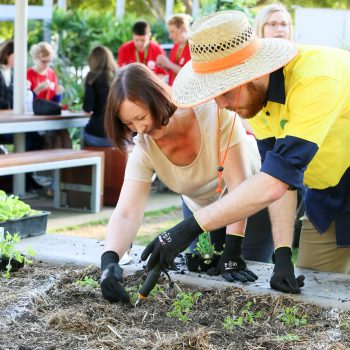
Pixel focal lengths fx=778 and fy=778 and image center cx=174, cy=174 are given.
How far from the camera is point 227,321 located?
285 centimetres

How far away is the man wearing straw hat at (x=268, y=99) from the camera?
104 inches

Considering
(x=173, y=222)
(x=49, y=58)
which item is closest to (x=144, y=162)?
(x=173, y=222)

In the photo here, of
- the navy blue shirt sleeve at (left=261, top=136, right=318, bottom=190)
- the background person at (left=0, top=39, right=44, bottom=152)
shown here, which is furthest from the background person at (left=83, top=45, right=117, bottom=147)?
the navy blue shirt sleeve at (left=261, top=136, right=318, bottom=190)

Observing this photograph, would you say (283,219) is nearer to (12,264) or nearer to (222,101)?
(222,101)

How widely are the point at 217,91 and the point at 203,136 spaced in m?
0.64

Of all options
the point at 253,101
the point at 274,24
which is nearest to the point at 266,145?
the point at 253,101

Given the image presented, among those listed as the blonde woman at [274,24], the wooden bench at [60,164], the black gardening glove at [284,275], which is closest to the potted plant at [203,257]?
the black gardening glove at [284,275]

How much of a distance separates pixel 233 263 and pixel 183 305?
37 centimetres

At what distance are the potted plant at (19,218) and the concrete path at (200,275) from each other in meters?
0.05

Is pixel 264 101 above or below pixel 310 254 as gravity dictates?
above

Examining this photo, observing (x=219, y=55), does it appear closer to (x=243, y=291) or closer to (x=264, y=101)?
(x=264, y=101)

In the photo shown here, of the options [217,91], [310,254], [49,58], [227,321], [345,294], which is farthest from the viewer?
[49,58]

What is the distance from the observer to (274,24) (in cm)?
519

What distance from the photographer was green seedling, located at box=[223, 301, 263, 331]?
112 inches
